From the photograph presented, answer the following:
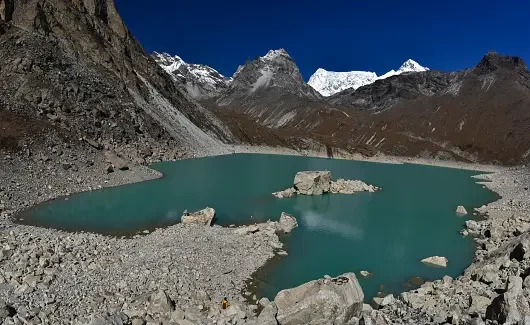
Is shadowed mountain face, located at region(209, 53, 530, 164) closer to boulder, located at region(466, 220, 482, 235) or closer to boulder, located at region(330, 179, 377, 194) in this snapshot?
boulder, located at region(330, 179, 377, 194)

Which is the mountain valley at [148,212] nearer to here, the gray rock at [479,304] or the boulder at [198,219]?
the gray rock at [479,304]

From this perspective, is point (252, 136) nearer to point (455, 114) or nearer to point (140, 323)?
point (455, 114)

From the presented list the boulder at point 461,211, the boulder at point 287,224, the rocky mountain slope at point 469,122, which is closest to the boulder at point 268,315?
the boulder at point 287,224

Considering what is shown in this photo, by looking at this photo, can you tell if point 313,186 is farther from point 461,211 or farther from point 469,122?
point 469,122

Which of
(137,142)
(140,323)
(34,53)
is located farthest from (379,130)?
(140,323)

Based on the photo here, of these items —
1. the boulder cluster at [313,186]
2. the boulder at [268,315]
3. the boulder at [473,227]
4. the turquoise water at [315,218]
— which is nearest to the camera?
the boulder at [268,315]

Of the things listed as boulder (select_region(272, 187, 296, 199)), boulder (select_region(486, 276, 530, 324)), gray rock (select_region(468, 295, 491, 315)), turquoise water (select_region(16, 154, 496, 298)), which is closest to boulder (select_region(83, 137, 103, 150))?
turquoise water (select_region(16, 154, 496, 298))
